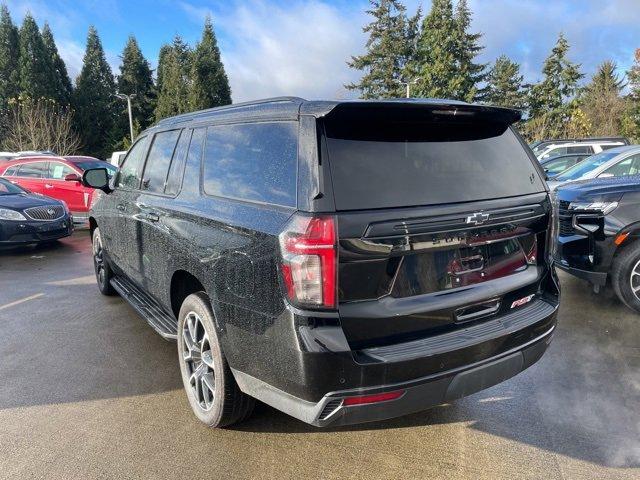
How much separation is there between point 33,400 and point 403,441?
255 centimetres

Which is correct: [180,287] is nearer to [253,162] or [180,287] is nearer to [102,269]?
[253,162]

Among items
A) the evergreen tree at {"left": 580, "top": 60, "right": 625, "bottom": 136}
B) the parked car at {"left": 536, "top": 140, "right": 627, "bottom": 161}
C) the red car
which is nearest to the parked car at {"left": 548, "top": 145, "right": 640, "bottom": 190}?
the red car

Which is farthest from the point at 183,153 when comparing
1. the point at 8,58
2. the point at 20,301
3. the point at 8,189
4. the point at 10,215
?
the point at 8,58

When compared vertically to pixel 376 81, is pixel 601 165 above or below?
below

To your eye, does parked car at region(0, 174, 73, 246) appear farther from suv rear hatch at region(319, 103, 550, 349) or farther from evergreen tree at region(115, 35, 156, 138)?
evergreen tree at region(115, 35, 156, 138)

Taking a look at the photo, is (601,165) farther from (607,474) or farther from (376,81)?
(376,81)

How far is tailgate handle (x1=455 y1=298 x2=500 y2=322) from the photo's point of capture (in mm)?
2496

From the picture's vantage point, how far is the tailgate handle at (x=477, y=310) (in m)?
2.50

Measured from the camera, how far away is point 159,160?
3.93 meters

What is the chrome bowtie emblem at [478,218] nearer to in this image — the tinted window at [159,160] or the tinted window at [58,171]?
the tinted window at [159,160]

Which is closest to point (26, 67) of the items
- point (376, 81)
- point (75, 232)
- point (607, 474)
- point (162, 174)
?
point (376, 81)

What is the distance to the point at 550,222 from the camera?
2910 mm

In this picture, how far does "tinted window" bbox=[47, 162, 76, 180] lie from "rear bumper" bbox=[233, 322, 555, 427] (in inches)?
424

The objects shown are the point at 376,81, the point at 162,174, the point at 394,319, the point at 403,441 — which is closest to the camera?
the point at 394,319
